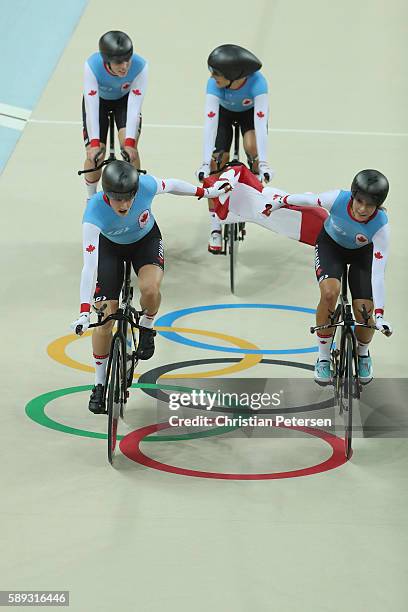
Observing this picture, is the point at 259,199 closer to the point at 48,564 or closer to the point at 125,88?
the point at 125,88

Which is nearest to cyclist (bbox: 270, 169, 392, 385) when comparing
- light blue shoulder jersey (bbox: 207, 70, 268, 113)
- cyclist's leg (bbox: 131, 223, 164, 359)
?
cyclist's leg (bbox: 131, 223, 164, 359)

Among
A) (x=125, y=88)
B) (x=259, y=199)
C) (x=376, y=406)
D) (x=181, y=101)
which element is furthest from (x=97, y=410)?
(x=181, y=101)

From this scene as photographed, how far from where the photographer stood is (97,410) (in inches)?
251

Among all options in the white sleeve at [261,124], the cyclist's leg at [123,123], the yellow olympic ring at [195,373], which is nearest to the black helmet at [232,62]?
the white sleeve at [261,124]

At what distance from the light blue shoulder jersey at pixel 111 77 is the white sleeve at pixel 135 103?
4 cm

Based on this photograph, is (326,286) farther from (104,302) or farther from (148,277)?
(104,302)

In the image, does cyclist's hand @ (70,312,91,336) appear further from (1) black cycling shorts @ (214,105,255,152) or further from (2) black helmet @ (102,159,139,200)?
(1) black cycling shorts @ (214,105,255,152)

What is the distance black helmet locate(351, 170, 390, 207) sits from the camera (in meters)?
6.20

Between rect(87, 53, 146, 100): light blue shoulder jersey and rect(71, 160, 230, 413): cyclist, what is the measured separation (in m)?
2.48

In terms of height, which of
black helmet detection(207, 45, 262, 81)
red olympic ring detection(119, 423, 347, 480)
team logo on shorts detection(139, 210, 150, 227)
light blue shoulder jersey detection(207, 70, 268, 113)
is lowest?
red olympic ring detection(119, 423, 347, 480)

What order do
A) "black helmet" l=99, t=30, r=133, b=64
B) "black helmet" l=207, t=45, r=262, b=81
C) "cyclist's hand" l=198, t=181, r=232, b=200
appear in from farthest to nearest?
1. "black helmet" l=207, t=45, r=262, b=81
2. "black helmet" l=99, t=30, r=133, b=64
3. "cyclist's hand" l=198, t=181, r=232, b=200

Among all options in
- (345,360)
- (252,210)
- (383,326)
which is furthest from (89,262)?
(252,210)

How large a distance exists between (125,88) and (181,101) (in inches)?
198

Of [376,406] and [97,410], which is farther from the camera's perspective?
[376,406]
